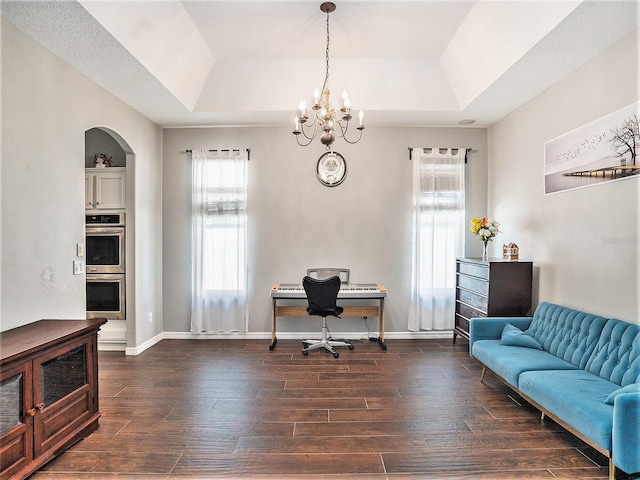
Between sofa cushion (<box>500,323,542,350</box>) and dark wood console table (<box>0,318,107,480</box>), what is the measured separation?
11.2 feet

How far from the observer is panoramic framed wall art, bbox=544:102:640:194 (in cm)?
275

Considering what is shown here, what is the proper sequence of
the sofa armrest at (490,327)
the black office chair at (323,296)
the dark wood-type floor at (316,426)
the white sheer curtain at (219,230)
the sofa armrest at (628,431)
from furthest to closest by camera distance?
1. the white sheer curtain at (219,230)
2. the black office chair at (323,296)
3. the sofa armrest at (490,327)
4. the dark wood-type floor at (316,426)
5. the sofa armrest at (628,431)

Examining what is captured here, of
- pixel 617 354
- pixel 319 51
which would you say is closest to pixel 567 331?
pixel 617 354

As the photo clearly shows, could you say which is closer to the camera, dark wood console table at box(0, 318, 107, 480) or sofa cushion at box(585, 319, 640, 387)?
dark wood console table at box(0, 318, 107, 480)

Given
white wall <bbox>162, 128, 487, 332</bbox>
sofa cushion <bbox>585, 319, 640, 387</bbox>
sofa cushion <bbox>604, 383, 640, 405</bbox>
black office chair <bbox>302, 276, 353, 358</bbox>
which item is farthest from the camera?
white wall <bbox>162, 128, 487, 332</bbox>

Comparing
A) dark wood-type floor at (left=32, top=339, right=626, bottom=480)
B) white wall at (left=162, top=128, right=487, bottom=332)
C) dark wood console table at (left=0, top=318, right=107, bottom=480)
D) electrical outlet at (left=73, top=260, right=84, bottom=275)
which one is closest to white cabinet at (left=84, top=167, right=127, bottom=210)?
white wall at (left=162, top=128, right=487, bottom=332)

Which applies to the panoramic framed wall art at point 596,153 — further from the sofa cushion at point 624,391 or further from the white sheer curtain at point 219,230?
the white sheer curtain at point 219,230

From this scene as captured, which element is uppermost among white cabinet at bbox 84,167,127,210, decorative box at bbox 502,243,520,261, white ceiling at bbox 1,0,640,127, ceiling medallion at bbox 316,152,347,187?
Answer: white ceiling at bbox 1,0,640,127

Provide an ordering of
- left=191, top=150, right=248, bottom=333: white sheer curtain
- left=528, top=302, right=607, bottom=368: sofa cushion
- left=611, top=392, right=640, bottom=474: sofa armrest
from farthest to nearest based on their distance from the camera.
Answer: left=191, top=150, right=248, bottom=333: white sheer curtain < left=528, top=302, right=607, bottom=368: sofa cushion < left=611, top=392, right=640, bottom=474: sofa armrest

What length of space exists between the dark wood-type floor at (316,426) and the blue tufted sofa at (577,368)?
0.28 metres

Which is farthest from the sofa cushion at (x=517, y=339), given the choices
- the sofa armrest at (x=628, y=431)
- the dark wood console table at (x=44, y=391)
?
the dark wood console table at (x=44, y=391)

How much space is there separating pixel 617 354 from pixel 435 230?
2626 millimetres

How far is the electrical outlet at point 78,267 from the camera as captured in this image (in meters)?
3.18

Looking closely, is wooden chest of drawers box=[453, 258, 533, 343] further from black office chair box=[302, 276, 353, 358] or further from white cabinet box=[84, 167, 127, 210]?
white cabinet box=[84, 167, 127, 210]
